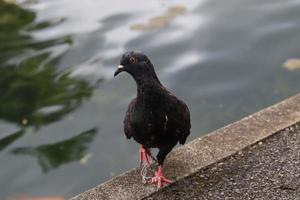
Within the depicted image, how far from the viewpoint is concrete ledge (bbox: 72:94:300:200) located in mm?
4168

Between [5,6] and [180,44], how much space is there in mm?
3882

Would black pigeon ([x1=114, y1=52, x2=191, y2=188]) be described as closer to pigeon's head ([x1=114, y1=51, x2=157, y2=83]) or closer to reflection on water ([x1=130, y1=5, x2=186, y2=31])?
pigeon's head ([x1=114, y1=51, x2=157, y2=83])

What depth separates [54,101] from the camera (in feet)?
27.9

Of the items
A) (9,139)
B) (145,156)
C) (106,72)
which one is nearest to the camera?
(145,156)

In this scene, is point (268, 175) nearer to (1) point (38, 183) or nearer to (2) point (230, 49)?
(1) point (38, 183)

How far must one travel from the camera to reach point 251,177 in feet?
13.6

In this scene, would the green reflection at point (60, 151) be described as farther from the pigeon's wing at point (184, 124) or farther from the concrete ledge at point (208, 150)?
the pigeon's wing at point (184, 124)

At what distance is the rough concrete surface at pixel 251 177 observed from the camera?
3.98 meters

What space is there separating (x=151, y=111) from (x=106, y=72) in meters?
5.39

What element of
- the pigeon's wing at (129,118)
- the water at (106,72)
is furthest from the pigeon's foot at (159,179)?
the water at (106,72)

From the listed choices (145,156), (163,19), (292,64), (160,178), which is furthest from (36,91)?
(160,178)

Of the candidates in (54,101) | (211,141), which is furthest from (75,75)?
(211,141)

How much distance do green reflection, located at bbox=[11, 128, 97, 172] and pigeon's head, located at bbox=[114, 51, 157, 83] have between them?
12.9 ft

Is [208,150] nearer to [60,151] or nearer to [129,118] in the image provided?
[129,118]
